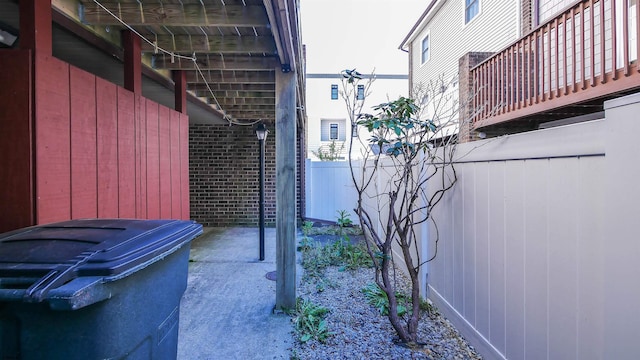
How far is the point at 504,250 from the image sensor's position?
2.36 meters

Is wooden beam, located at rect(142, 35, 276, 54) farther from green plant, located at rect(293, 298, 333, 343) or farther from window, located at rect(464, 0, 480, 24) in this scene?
window, located at rect(464, 0, 480, 24)

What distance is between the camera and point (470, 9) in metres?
9.56

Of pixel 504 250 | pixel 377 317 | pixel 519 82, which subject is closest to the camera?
pixel 504 250

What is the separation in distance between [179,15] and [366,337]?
3357 millimetres

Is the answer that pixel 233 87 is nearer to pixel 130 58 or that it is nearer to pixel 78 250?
pixel 130 58

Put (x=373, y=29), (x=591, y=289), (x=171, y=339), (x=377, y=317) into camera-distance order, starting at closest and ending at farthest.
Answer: (x=591, y=289)
(x=171, y=339)
(x=377, y=317)
(x=373, y=29)

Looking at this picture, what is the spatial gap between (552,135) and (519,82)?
4.12 meters

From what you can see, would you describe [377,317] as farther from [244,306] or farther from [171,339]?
[171,339]

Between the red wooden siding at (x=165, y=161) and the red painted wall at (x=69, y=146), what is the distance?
0.22 metres

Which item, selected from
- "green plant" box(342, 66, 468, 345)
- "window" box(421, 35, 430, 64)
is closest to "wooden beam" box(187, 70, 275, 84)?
"green plant" box(342, 66, 468, 345)

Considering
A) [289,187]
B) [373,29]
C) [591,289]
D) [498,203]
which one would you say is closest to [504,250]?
[498,203]

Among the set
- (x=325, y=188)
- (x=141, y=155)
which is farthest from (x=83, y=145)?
(x=325, y=188)

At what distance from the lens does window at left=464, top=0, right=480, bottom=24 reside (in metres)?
9.29

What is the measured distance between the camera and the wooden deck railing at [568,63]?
12.0ft
